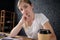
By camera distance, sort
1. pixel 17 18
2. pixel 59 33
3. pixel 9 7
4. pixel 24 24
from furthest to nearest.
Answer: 1. pixel 9 7
2. pixel 17 18
3. pixel 59 33
4. pixel 24 24

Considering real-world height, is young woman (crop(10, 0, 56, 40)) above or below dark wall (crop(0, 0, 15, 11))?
below

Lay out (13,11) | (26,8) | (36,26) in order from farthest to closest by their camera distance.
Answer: (13,11), (36,26), (26,8)

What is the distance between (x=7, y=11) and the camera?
5094 millimetres

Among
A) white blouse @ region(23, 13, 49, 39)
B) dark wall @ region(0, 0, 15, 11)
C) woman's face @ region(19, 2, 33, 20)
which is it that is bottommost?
white blouse @ region(23, 13, 49, 39)

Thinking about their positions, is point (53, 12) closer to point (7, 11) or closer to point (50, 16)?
point (50, 16)

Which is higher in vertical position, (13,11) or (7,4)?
(7,4)

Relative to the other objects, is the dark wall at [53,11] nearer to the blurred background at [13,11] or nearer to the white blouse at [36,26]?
the blurred background at [13,11]

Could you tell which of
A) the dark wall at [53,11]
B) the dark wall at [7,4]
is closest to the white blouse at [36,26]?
the dark wall at [53,11]

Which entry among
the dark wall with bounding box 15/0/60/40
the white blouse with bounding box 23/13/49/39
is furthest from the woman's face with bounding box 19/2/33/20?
the dark wall with bounding box 15/0/60/40

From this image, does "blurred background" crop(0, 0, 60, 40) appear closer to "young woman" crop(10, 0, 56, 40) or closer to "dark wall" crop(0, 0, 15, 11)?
"dark wall" crop(0, 0, 15, 11)

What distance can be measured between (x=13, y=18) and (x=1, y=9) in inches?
22.6

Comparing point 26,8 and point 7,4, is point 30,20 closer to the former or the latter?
point 26,8

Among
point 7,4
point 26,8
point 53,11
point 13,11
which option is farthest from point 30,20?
point 7,4

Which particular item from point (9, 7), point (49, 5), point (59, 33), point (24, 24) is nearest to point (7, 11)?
point (9, 7)
